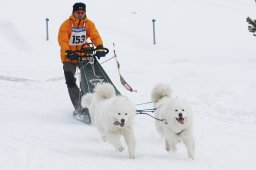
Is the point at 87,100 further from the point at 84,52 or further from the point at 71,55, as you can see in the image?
the point at 84,52

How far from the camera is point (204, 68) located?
41.7 feet

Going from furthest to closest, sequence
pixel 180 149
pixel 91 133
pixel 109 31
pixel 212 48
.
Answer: pixel 109 31 < pixel 212 48 < pixel 91 133 < pixel 180 149

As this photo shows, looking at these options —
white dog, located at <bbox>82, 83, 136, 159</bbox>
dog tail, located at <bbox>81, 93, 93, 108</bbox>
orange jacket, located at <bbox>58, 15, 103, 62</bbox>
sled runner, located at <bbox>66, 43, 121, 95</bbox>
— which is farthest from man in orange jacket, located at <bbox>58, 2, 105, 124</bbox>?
white dog, located at <bbox>82, 83, 136, 159</bbox>

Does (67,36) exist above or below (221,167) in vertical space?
above

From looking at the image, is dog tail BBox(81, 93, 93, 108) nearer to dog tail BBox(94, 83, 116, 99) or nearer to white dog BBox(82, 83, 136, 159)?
dog tail BBox(94, 83, 116, 99)

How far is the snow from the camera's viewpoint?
18.3 ft

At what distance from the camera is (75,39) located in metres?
7.98

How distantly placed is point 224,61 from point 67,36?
750 centimetres

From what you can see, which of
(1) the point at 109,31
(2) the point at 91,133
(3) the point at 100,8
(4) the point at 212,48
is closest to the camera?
(2) the point at 91,133

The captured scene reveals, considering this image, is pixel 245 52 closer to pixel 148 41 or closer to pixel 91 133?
pixel 148 41

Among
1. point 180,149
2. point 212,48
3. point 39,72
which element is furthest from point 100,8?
point 180,149

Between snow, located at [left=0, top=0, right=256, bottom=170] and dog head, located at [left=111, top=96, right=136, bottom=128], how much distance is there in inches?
15.7

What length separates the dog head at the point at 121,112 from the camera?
18.0 feet

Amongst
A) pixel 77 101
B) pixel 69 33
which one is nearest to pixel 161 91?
pixel 77 101
